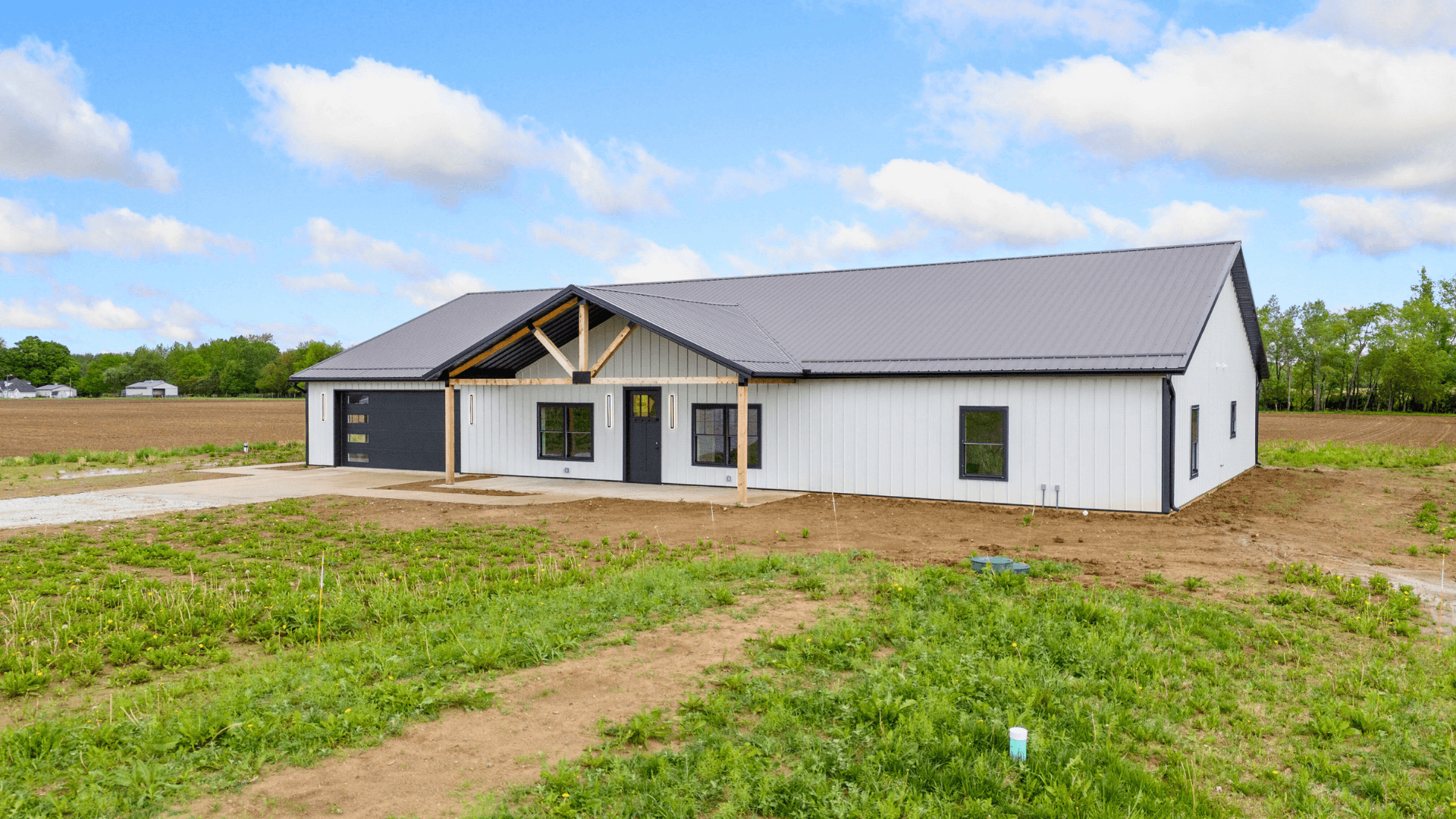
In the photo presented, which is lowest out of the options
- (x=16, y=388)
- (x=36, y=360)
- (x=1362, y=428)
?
(x=1362, y=428)

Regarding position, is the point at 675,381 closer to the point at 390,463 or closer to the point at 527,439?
the point at 527,439

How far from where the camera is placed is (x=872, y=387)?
16938 mm

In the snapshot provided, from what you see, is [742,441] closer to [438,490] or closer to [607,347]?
[607,347]

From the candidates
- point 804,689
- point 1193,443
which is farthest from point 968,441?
point 804,689

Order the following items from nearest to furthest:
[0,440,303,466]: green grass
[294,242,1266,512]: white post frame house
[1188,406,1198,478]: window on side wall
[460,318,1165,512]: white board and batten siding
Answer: [460,318,1165,512]: white board and batten siding < [294,242,1266,512]: white post frame house < [1188,406,1198,478]: window on side wall < [0,440,303,466]: green grass

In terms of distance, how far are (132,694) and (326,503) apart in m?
10.8

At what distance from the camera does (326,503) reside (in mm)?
16500

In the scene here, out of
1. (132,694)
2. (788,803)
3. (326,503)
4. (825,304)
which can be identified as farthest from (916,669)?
(825,304)

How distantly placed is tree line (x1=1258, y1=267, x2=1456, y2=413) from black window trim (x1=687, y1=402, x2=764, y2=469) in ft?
224

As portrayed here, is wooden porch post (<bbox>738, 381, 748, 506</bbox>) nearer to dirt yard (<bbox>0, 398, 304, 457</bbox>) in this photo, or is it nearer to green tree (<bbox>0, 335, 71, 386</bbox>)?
dirt yard (<bbox>0, 398, 304, 457</bbox>)

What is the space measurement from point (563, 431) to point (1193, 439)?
43.1ft

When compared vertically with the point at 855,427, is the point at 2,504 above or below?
below

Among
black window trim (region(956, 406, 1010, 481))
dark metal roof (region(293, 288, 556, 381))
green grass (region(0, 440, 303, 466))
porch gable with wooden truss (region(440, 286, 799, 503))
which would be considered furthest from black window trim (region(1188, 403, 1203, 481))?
green grass (region(0, 440, 303, 466))

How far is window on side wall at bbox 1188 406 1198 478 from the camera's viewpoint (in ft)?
53.0
